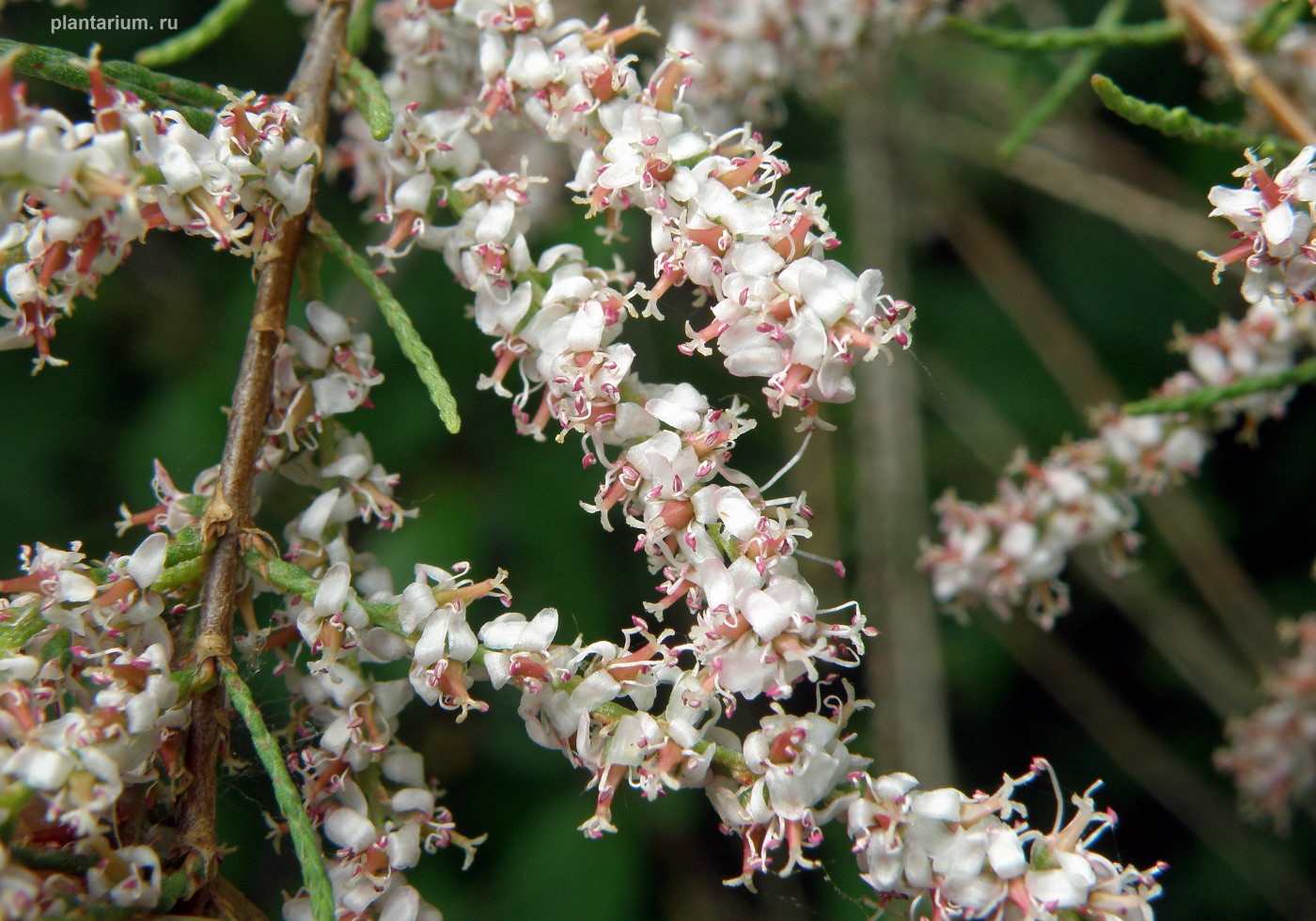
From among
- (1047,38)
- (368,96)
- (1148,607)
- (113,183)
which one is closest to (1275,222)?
(1047,38)

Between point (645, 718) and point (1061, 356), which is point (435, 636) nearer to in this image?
point (645, 718)

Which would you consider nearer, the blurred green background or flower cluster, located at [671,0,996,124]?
flower cluster, located at [671,0,996,124]

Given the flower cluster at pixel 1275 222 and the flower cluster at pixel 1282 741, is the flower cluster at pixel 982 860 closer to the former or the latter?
the flower cluster at pixel 1275 222

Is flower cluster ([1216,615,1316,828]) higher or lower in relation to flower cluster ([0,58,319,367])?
lower

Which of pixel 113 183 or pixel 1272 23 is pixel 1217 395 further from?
pixel 113 183

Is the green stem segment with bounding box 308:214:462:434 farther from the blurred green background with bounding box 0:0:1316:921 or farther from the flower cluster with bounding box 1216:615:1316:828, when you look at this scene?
the flower cluster with bounding box 1216:615:1316:828

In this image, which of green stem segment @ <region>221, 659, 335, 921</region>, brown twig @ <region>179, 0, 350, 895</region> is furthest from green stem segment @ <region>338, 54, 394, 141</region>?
green stem segment @ <region>221, 659, 335, 921</region>
